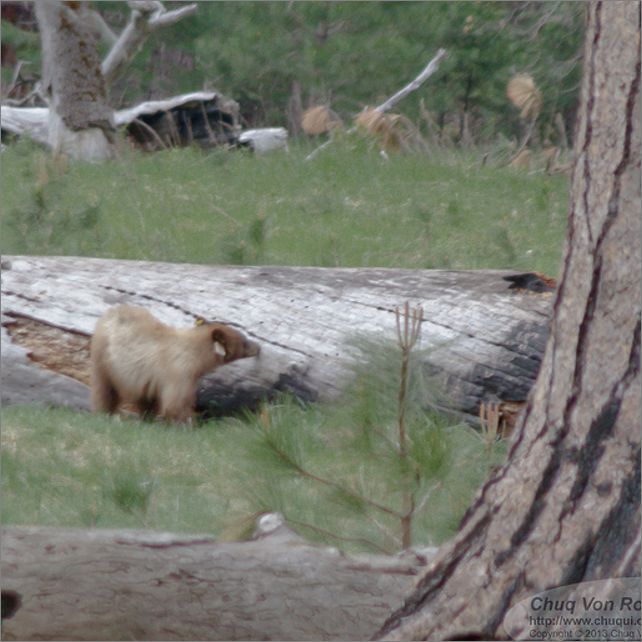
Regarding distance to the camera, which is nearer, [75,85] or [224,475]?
[224,475]

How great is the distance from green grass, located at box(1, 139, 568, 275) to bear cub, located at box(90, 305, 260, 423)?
4.22 feet

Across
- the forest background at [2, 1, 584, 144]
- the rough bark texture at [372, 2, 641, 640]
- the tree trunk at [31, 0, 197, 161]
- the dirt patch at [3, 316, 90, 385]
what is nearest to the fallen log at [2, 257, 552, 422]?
the dirt patch at [3, 316, 90, 385]

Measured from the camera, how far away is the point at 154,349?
7141 millimetres

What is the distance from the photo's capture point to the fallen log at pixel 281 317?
6.37m

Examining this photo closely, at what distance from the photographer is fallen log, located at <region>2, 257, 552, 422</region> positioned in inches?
251

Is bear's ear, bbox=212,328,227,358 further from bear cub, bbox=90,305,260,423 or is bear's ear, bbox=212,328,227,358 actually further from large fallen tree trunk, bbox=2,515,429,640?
large fallen tree trunk, bbox=2,515,429,640

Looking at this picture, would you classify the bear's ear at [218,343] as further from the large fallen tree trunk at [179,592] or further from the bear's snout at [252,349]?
the large fallen tree trunk at [179,592]

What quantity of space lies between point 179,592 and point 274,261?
5.70 m

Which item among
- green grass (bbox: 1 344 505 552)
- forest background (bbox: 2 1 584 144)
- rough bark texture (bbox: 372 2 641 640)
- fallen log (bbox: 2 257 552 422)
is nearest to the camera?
rough bark texture (bbox: 372 2 641 640)

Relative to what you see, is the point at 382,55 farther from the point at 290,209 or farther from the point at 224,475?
the point at 224,475

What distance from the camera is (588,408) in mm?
3266

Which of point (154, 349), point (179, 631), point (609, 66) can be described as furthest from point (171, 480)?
point (609, 66)

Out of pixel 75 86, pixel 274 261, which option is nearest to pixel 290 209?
pixel 274 261

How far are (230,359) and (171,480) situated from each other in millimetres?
1073
